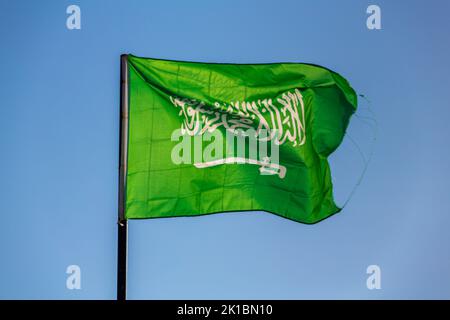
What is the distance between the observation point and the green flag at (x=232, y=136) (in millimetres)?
11695

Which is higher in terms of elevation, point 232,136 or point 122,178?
point 232,136

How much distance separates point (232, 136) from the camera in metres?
12.5

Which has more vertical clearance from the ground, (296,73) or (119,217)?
(296,73)

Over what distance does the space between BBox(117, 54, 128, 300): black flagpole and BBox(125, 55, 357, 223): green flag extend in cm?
11

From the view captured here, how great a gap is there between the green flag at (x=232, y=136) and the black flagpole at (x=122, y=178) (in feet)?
0.35

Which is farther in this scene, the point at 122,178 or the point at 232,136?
the point at 232,136

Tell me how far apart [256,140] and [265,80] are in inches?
43.5

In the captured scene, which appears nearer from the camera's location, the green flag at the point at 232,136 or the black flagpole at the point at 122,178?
the black flagpole at the point at 122,178

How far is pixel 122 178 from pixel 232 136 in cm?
223

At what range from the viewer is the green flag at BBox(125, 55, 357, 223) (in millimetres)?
11695

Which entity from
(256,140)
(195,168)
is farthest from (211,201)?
(256,140)

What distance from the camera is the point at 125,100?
1145 centimetres

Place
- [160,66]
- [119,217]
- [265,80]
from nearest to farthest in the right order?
1. [119,217]
2. [160,66]
3. [265,80]

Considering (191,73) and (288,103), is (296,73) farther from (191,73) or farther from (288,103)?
(191,73)
